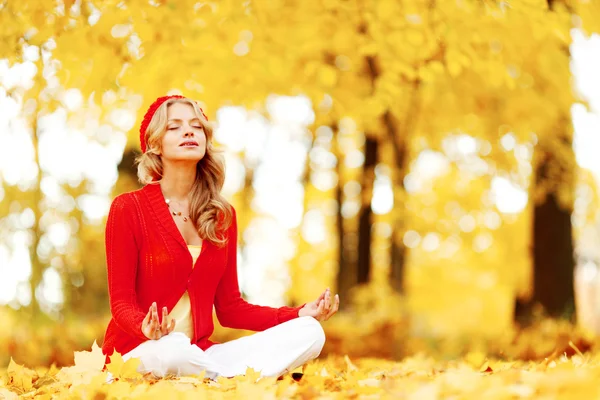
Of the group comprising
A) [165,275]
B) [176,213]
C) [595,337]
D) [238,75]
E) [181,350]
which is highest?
[238,75]

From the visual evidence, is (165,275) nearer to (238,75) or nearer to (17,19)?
(17,19)

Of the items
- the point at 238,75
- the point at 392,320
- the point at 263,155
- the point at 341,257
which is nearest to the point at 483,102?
the point at 392,320

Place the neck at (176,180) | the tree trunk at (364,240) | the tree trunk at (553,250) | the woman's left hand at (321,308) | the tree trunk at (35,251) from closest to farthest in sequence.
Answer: the woman's left hand at (321,308)
the neck at (176,180)
the tree trunk at (553,250)
the tree trunk at (35,251)
the tree trunk at (364,240)

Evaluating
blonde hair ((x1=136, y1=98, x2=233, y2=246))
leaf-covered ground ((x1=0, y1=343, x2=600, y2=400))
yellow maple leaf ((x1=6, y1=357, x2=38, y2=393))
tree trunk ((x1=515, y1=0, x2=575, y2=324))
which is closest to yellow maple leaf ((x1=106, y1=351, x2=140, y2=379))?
leaf-covered ground ((x1=0, y1=343, x2=600, y2=400))

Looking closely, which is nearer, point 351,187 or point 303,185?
point 303,185

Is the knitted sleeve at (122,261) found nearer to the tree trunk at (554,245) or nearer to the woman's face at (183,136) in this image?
the woman's face at (183,136)

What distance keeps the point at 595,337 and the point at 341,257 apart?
22.7ft

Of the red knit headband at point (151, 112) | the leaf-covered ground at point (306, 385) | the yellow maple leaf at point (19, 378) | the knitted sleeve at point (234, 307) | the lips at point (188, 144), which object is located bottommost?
the yellow maple leaf at point (19, 378)

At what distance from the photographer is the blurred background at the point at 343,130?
5.17 m

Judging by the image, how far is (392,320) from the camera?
818 cm

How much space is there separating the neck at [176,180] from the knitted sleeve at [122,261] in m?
0.26

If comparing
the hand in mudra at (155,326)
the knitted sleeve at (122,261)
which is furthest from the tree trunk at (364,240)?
the hand in mudra at (155,326)

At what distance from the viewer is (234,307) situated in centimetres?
395

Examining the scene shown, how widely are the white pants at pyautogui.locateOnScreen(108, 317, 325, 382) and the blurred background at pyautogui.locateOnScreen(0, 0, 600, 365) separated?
1.23 m
